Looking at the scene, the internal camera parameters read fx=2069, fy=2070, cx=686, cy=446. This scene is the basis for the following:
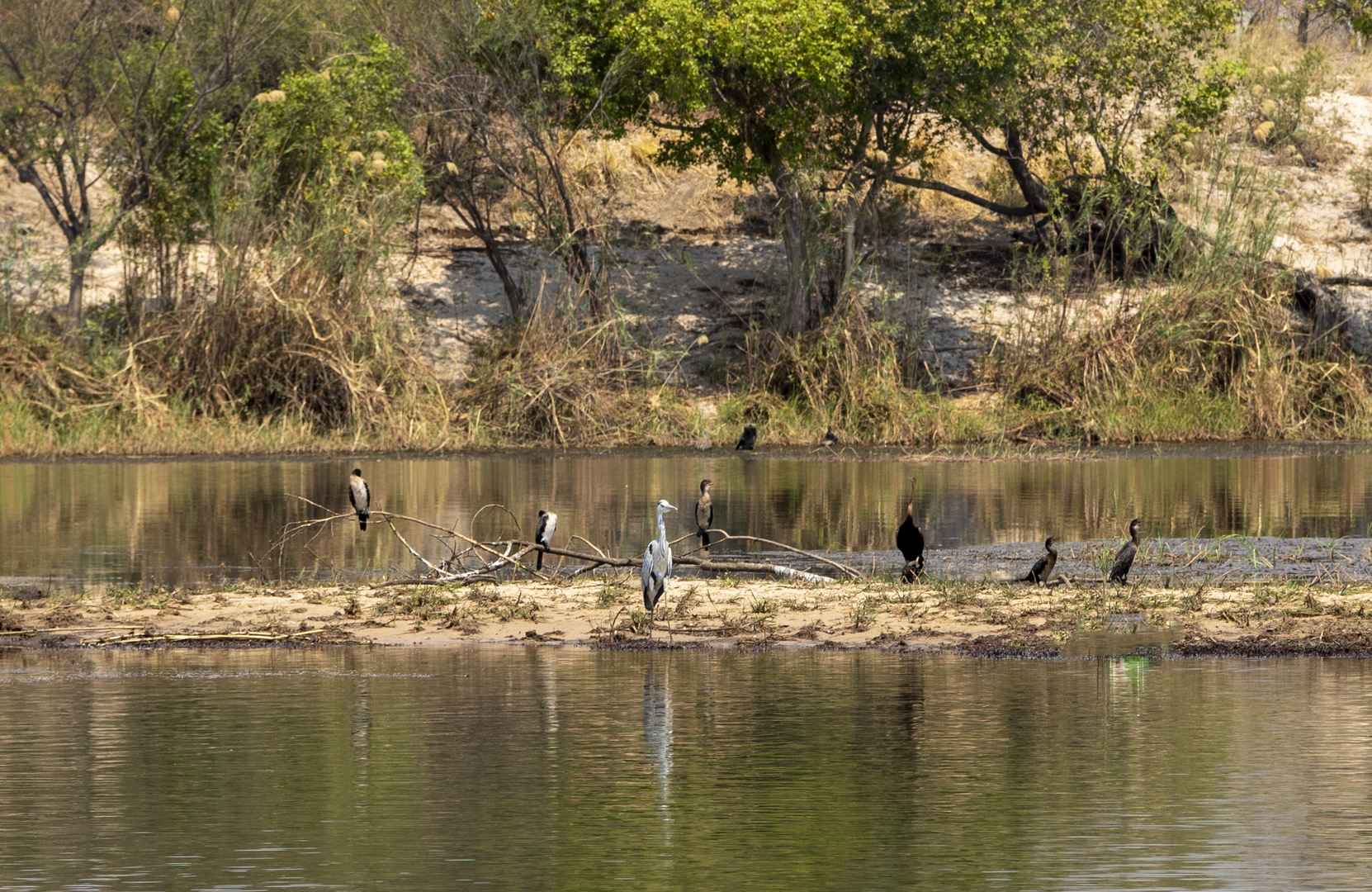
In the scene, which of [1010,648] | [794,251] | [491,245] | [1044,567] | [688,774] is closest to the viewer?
[688,774]

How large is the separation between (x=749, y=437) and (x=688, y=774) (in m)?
23.3

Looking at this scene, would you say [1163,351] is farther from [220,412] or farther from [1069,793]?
[1069,793]

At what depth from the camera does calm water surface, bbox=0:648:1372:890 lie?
25.9 feet

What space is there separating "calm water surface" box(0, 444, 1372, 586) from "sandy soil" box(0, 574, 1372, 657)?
7.80 ft

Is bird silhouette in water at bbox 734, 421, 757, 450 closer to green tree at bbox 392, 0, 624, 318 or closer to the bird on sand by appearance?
green tree at bbox 392, 0, 624, 318

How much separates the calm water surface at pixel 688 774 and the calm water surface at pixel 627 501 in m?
6.27

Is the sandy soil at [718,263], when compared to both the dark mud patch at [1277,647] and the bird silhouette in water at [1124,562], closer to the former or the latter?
the bird silhouette in water at [1124,562]

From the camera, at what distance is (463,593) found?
51.4 feet

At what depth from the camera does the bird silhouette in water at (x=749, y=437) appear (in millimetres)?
32688

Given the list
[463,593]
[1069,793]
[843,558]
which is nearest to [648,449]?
[843,558]

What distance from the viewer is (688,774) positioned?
960cm

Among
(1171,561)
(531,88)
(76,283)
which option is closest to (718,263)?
(531,88)

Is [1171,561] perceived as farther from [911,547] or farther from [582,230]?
[582,230]

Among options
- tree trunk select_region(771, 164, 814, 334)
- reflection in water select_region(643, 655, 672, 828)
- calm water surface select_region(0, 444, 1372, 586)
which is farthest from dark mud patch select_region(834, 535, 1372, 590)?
tree trunk select_region(771, 164, 814, 334)
